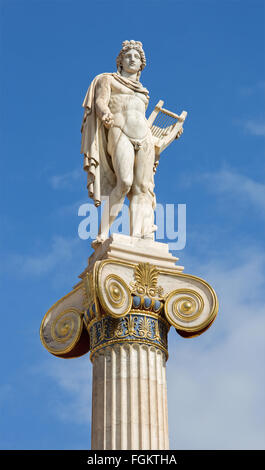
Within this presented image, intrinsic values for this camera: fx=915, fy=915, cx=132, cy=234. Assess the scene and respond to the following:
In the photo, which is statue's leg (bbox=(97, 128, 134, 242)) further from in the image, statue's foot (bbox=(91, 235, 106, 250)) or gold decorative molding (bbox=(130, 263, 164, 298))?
gold decorative molding (bbox=(130, 263, 164, 298))

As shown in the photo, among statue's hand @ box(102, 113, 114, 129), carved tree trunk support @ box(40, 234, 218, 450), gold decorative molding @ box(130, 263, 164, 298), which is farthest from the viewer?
statue's hand @ box(102, 113, 114, 129)

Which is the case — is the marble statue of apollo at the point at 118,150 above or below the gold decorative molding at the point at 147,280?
above

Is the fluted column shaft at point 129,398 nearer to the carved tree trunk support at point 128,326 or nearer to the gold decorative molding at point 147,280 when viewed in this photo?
the carved tree trunk support at point 128,326

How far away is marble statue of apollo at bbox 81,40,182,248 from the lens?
22.3 m

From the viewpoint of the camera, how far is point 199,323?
20.6m

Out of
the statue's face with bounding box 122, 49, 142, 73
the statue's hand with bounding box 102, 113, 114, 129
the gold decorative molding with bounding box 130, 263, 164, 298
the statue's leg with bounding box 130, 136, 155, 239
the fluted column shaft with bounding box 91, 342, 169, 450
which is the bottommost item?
the fluted column shaft with bounding box 91, 342, 169, 450

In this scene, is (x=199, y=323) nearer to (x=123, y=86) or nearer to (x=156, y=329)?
(x=156, y=329)

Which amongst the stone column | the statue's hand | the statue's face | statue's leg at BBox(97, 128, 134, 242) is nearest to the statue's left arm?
the statue's hand

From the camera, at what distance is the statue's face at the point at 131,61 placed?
78.3 ft

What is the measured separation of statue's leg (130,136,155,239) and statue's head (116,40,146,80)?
2.30 meters

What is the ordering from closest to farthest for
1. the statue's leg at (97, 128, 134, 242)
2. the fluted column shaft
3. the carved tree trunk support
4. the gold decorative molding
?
the fluted column shaft → the carved tree trunk support → the gold decorative molding → the statue's leg at (97, 128, 134, 242)

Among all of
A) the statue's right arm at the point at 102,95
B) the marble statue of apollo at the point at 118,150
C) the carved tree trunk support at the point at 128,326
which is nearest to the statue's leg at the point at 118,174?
the marble statue of apollo at the point at 118,150

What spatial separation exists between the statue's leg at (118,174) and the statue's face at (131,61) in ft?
6.90
